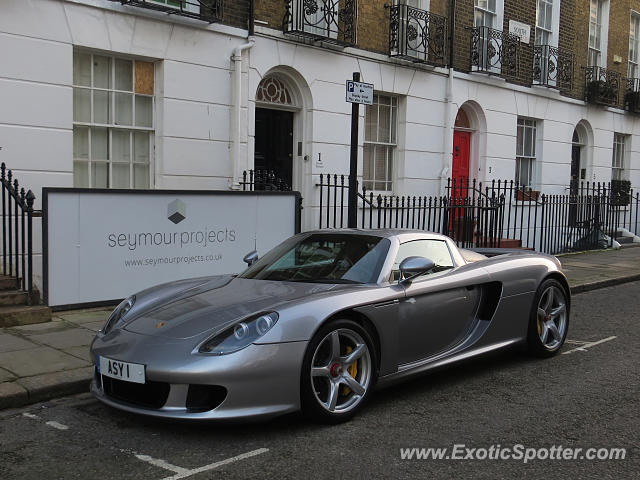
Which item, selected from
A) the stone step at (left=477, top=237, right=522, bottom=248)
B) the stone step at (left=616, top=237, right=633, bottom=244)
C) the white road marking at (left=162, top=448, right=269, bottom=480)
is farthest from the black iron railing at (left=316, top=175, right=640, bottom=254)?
the white road marking at (left=162, top=448, right=269, bottom=480)

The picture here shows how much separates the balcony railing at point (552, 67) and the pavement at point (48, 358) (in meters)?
12.9

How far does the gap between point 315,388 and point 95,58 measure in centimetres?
694

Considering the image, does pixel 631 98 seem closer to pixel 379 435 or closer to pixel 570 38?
pixel 570 38

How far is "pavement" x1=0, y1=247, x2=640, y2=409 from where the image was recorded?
5253 millimetres

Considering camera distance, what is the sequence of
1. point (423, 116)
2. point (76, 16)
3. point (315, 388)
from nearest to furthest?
point (315, 388) → point (76, 16) → point (423, 116)

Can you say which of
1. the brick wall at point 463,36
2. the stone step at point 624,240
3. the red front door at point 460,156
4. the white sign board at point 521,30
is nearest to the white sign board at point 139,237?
the red front door at point 460,156

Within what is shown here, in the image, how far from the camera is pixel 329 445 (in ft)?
13.8

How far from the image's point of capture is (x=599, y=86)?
61.2 ft

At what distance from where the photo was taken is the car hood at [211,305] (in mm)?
4477

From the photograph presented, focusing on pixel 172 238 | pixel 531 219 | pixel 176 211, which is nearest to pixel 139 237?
pixel 172 238

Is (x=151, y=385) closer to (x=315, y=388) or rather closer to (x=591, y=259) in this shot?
(x=315, y=388)

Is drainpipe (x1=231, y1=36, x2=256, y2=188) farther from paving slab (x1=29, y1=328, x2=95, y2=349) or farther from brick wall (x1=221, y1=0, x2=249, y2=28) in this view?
paving slab (x1=29, y1=328, x2=95, y2=349)

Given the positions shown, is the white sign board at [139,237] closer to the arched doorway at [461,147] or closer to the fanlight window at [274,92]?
the fanlight window at [274,92]

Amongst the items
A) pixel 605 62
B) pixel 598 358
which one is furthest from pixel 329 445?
pixel 605 62
